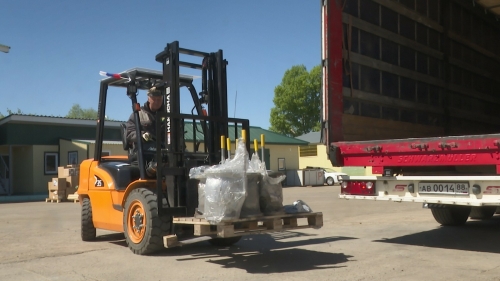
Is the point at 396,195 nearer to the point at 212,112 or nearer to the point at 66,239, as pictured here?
the point at 212,112

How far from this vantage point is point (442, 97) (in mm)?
9594

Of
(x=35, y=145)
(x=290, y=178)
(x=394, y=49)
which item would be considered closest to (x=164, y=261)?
(x=394, y=49)

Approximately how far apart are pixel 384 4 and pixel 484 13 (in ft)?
12.2

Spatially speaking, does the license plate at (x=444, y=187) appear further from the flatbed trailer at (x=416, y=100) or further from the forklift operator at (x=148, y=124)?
the forklift operator at (x=148, y=124)

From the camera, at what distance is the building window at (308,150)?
41681mm

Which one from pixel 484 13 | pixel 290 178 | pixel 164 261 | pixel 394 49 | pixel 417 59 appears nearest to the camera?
pixel 164 261

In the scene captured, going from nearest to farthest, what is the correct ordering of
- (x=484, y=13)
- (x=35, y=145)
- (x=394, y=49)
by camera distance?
1. (x=394, y=49)
2. (x=484, y=13)
3. (x=35, y=145)

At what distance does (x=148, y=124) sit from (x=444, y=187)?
13.0ft

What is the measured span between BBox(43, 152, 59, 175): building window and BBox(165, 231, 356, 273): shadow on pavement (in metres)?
22.5

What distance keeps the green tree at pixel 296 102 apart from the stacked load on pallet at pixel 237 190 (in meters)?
59.1

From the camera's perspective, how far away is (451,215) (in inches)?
361

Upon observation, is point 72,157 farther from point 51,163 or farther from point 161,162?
point 161,162

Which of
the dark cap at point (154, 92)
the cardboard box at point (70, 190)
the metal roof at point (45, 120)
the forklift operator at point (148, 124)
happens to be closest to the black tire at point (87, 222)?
the forklift operator at point (148, 124)

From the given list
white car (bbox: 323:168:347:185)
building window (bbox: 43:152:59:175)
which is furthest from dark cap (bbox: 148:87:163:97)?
white car (bbox: 323:168:347:185)
